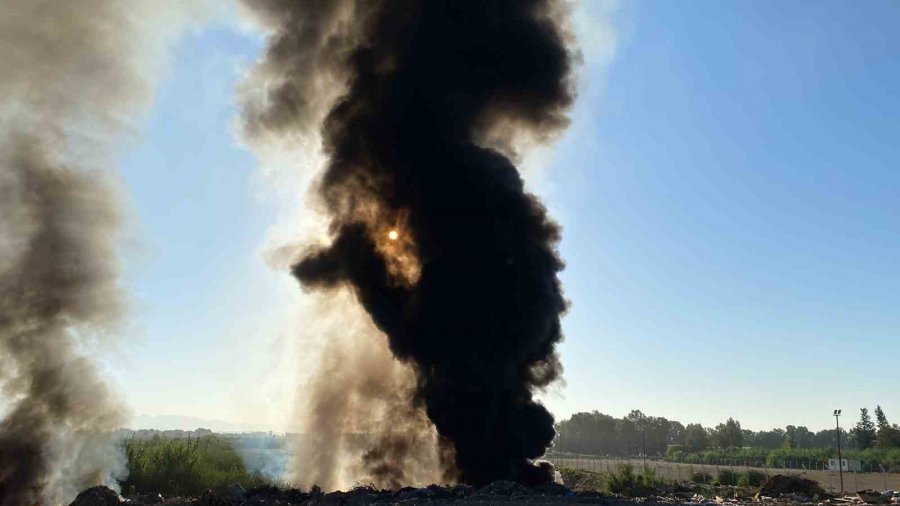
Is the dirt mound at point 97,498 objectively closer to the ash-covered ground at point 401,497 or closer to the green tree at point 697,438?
Result: the ash-covered ground at point 401,497

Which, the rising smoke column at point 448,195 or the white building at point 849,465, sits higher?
the rising smoke column at point 448,195

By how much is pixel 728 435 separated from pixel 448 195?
144676mm

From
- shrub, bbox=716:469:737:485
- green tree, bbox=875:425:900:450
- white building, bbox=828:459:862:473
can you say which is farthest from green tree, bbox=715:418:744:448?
shrub, bbox=716:469:737:485

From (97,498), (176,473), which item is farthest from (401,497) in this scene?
(176,473)

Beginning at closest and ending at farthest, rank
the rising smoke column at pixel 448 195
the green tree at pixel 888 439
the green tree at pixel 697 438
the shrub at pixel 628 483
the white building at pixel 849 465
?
the rising smoke column at pixel 448 195 → the shrub at pixel 628 483 → the white building at pixel 849 465 → the green tree at pixel 888 439 → the green tree at pixel 697 438

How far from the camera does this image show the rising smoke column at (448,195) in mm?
30734

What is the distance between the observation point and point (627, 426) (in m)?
152

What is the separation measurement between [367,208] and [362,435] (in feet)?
42.5

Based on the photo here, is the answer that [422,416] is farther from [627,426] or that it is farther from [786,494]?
[627,426]

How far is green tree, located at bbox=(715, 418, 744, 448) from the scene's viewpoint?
15062cm

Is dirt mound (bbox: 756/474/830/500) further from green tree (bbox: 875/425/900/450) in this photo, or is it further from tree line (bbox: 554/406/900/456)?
tree line (bbox: 554/406/900/456)

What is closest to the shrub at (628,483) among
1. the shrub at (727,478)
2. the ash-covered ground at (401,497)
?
the ash-covered ground at (401,497)

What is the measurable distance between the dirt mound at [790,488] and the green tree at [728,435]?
410 feet

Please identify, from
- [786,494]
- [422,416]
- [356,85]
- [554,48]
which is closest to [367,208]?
[356,85]
